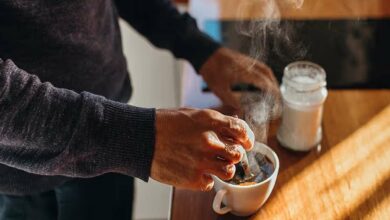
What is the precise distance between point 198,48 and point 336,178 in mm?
361

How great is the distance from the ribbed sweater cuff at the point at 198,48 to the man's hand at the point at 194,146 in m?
0.32

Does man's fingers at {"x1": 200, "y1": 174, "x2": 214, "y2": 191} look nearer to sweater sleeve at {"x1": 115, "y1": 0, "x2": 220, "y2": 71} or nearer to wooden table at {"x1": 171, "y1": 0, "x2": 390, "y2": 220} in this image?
→ wooden table at {"x1": 171, "y1": 0, "x2": 390, "y2": 220}

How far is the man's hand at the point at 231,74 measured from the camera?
940 mm

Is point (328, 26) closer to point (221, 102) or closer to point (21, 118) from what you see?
point (221, 102)

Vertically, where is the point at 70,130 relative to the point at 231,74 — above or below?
above

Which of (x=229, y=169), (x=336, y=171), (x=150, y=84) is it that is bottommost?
(x=150, y=84)

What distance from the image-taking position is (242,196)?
724 millimetres

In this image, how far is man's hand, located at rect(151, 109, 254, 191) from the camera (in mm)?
659

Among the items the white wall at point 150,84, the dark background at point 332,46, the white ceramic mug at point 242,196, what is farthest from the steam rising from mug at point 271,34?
the white wall at point 150,84

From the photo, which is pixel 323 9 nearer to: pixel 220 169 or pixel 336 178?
pixel 336 178

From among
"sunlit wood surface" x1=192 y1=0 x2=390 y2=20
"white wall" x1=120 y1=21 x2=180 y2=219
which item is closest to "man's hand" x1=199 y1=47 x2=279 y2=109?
"sunlit wood surface" x1=192 y1=0 x2=390 y2=20

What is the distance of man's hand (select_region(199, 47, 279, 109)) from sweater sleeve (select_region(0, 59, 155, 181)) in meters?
0.31

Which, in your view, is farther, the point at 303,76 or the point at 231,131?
the point at 303,76

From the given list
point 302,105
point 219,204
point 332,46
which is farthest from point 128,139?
point 332,46
